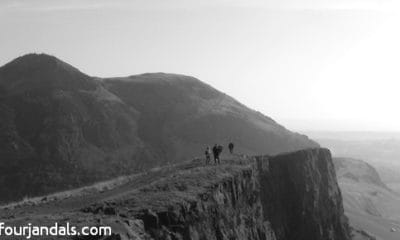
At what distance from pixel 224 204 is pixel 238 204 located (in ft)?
14.2

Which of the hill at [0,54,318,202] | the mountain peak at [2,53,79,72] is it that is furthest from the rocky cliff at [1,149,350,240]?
the mountain peak at [2,53,79,72]

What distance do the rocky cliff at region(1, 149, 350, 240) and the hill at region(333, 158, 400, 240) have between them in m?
31.4

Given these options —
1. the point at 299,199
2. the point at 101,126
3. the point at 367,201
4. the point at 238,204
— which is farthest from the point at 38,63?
the point at 238,204

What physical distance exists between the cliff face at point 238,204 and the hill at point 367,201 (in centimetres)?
3198

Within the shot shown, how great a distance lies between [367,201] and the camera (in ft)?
423

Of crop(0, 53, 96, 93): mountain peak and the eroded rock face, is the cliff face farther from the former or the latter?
crop(0, 53, 96, 93): mountain peak

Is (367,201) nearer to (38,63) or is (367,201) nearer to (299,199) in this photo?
(299,199)

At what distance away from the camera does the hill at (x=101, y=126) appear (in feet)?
251

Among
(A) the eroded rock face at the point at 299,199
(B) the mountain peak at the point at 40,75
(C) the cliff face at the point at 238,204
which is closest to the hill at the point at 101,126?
(B) the mountain peak at the point at 40,75

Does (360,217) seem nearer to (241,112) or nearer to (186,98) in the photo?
(241,112)

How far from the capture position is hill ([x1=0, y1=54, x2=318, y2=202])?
76375 mm

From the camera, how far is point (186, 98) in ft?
400

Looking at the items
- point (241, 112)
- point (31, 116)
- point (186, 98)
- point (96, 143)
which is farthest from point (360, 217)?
point (31, 116)

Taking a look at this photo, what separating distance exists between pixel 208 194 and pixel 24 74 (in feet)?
297
